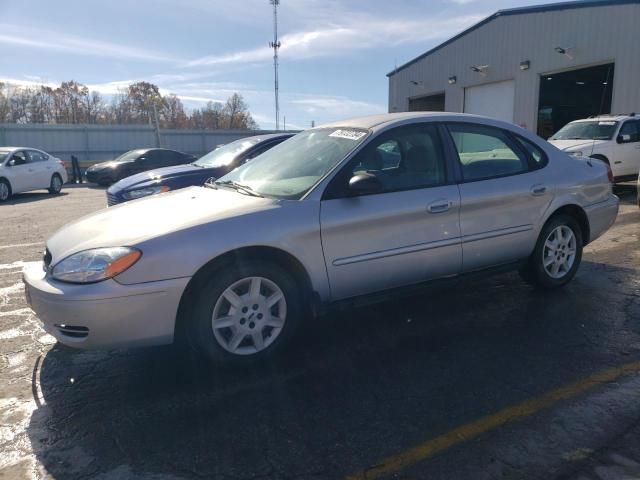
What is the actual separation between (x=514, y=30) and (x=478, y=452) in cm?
2078

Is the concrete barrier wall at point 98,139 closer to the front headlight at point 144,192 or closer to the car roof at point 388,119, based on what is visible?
the front headlight at point 144,192

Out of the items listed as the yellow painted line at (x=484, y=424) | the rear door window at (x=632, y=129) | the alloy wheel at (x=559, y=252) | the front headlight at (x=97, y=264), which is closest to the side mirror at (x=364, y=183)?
the front headlight at (x=97, y=264)

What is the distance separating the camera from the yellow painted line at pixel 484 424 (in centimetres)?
246

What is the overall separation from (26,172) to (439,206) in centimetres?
1405

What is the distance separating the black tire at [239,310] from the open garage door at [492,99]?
1846 centimetres

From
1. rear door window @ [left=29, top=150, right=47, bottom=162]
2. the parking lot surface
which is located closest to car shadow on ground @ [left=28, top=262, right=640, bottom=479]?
the parking lot surface

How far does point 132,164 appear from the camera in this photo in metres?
19.1

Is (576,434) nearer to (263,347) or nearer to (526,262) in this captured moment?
(263,347)

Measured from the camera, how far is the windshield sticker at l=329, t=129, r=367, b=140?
4020 millimetres

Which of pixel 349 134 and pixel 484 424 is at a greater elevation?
pixel 349 134

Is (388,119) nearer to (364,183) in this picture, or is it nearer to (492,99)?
(364,183)

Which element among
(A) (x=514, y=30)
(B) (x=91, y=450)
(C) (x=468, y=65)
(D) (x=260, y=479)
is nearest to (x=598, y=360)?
(D) (x=260, y=479)

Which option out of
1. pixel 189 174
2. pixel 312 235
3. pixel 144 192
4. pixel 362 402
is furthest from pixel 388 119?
pixel 144 192

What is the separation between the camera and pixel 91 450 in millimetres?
2637
